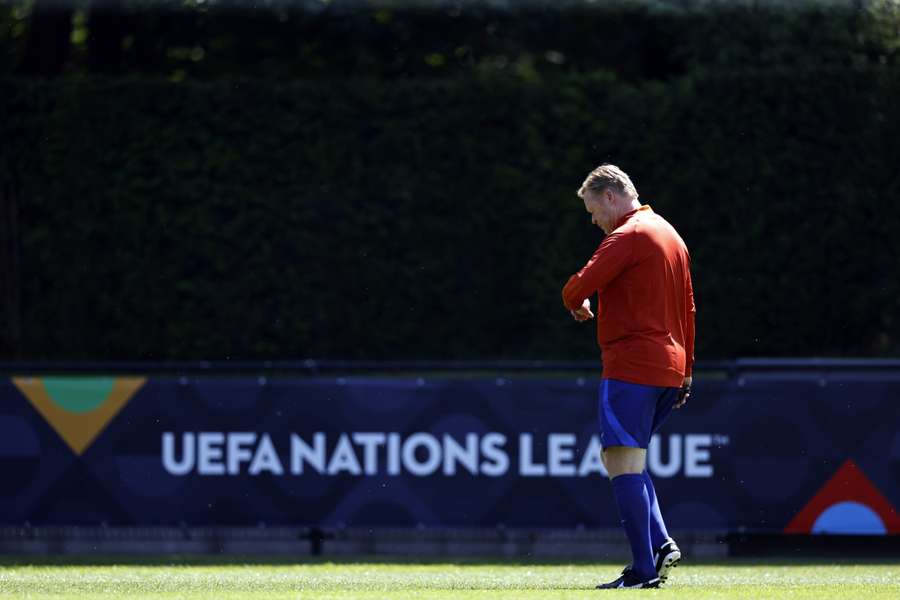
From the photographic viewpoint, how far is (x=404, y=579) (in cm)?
698

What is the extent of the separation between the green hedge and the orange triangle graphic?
176 inches

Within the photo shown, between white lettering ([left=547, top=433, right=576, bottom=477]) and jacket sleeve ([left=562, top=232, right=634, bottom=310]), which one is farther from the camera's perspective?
white lettering ([left=547, top=433, right=576, bottom=477])

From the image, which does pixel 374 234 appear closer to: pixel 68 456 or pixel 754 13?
pixel 754 13

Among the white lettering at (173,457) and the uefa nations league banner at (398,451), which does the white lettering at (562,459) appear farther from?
the white lettering at (173,457)

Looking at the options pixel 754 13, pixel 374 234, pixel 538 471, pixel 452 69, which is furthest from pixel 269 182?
pixel 538 471

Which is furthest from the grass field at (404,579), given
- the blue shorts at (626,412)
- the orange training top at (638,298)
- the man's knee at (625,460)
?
the orange training top at (638,298)

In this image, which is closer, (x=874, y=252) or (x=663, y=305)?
(x=663, y=305)

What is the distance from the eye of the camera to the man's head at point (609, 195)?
6008 mm

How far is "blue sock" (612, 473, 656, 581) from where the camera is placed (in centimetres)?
584

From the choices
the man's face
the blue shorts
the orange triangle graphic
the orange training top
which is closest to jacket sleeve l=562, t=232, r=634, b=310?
the orange training top

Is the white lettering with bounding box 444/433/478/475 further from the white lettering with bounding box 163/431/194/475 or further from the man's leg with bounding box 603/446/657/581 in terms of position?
the man's leg with bounding box 603/446/657/581

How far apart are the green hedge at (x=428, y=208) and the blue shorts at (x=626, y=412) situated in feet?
22.2

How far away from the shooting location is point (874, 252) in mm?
12602

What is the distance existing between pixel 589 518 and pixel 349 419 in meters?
1.56
